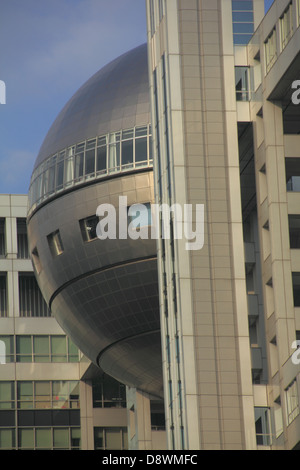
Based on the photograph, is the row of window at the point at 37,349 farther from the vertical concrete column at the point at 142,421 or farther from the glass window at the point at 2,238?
the vertical concrete column at the point at 142,421

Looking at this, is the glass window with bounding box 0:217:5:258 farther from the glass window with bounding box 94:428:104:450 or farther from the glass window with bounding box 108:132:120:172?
the glass window with bounding box 108:132:120:172

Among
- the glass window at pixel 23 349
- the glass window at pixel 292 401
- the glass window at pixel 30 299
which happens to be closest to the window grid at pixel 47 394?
the glass window at pixel 23 349

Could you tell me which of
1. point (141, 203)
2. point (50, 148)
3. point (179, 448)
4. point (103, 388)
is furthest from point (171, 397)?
point (103, 388)

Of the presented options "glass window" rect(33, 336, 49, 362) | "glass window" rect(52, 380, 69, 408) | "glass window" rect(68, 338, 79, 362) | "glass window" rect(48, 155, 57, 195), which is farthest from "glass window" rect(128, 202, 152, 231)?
"glass window" rect(33, 336, 49, 362)

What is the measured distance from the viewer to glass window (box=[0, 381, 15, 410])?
81.4 m

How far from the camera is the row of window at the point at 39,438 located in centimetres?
8088

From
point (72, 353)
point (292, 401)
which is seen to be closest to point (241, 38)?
point (292, 401)

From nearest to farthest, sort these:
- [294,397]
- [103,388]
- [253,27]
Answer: [294,397], [253,27], [103,388]

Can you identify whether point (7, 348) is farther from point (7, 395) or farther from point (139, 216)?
point (139, 216)

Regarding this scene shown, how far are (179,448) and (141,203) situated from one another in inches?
688

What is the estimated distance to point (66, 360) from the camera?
270 feet

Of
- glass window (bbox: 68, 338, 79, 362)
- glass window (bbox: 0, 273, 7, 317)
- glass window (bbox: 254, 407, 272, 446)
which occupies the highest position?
glass window (bbox: 0, 273, 7, 317)

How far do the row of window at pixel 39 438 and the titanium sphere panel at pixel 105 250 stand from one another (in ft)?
47.9
